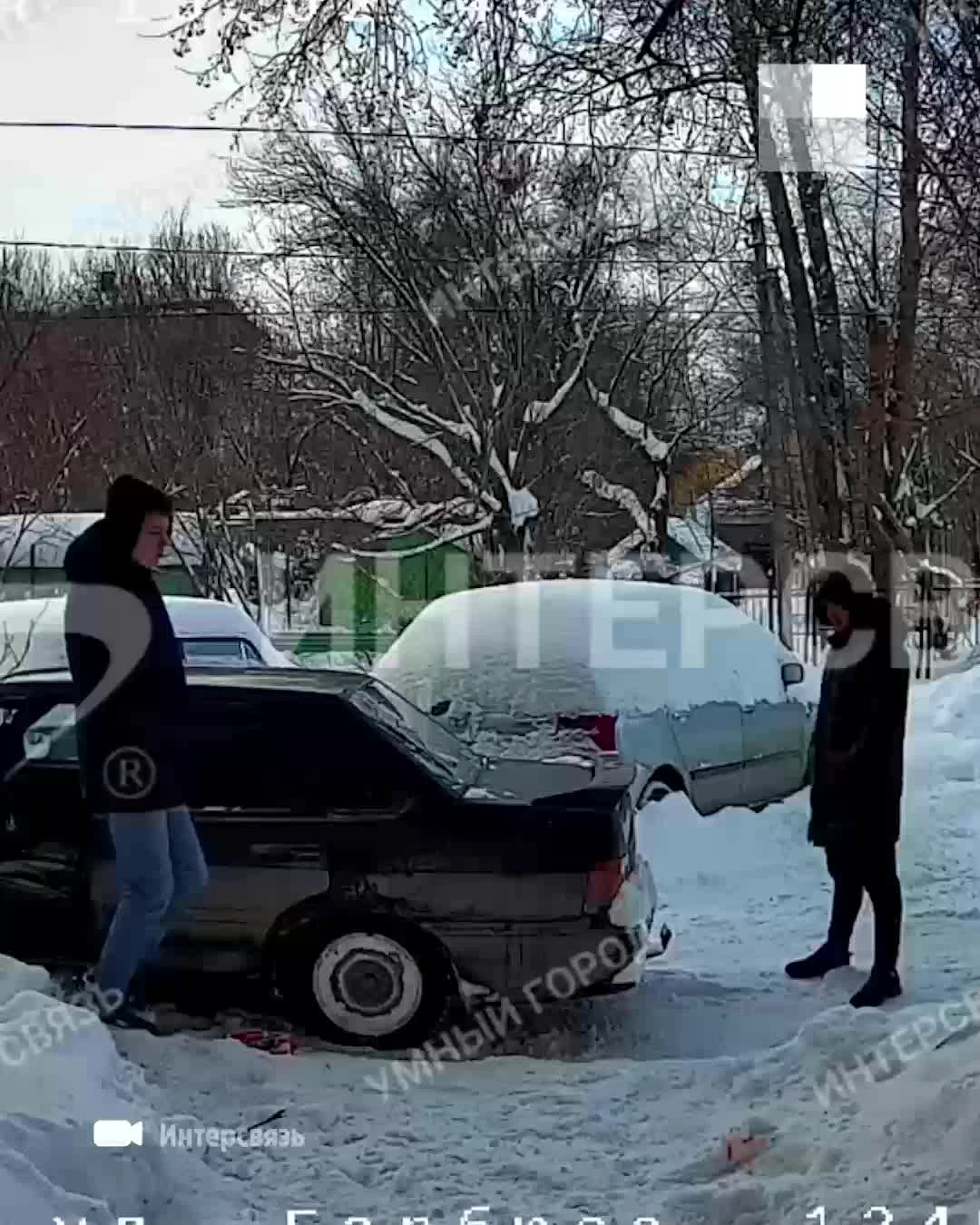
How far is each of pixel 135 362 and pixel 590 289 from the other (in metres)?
4.72

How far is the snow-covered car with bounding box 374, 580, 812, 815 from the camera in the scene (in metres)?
5.57

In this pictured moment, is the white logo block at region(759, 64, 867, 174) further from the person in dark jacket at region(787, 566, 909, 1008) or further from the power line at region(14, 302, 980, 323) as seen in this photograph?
the person in dark jacket at region(787, 566, 909, 1008)

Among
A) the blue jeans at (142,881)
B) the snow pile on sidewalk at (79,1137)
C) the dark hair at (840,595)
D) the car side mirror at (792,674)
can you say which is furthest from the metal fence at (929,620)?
the snow pile on sidewalk at (79,1137)

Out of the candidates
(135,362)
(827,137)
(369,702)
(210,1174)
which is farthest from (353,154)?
(210,1174)

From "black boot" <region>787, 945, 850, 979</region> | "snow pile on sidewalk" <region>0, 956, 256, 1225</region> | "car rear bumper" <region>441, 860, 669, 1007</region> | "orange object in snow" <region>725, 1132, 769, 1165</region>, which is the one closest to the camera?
"snow pile on sidewalk" <region>0, 956, 256, 1225</region>

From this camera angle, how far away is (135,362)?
720 cm

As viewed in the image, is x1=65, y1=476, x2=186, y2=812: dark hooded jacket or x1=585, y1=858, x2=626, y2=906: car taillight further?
x1=585, y1=858, x2=626, y2=906: car taillight

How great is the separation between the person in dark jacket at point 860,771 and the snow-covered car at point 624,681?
3.73ft

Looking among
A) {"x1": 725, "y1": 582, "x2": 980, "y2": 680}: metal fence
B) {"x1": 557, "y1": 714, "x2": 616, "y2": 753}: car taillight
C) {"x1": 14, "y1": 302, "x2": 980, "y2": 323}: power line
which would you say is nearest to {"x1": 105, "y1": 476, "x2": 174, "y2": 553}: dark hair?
{"x1": 14, "y1": 302, "x2": 980, "y2": 323}: power line

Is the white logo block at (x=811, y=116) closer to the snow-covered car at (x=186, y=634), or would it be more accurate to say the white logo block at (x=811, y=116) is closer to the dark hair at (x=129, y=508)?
the dark hair at (x=129, y=508)

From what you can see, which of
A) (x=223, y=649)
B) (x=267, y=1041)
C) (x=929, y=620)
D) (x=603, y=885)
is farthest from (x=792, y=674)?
(x=929, y=620)

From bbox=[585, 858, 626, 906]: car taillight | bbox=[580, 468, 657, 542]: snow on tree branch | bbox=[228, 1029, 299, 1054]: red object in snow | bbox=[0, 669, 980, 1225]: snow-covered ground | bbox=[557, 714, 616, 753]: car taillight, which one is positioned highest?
bbox=[580, 468, 657, 542]: snow on tree branch

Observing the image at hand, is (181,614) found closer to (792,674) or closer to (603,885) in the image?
(792,674)

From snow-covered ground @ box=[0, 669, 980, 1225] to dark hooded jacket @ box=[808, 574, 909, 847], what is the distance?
47 centimetres
